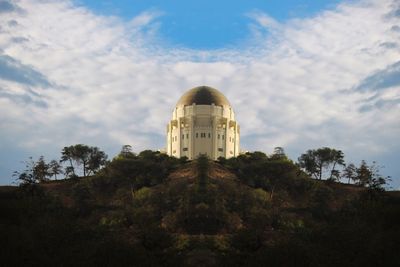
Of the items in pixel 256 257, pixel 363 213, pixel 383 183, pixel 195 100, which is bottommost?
pixel 256 257

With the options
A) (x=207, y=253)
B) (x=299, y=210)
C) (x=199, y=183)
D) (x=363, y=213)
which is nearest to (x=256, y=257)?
(x=207, y=253)

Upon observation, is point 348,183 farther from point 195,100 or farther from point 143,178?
point 143,178

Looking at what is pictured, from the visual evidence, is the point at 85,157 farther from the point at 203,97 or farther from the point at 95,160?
the point at 203,97

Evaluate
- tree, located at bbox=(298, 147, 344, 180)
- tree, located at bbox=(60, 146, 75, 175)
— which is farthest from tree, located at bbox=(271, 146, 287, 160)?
tree, located at bbox=(60, 146, 75, 175)

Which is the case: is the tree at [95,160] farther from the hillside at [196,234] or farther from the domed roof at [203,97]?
the hillside at [196,234]

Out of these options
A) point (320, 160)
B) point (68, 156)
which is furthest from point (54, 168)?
point (320, 160)

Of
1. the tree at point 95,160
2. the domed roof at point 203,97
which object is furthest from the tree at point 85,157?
the domed roof at point 203,97

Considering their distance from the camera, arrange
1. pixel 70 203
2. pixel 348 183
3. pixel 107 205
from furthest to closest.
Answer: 1. pixel 348 183
2. pixel 70 203
3. pixel 107 205

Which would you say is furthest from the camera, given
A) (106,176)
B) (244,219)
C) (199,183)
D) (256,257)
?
(106,176)
